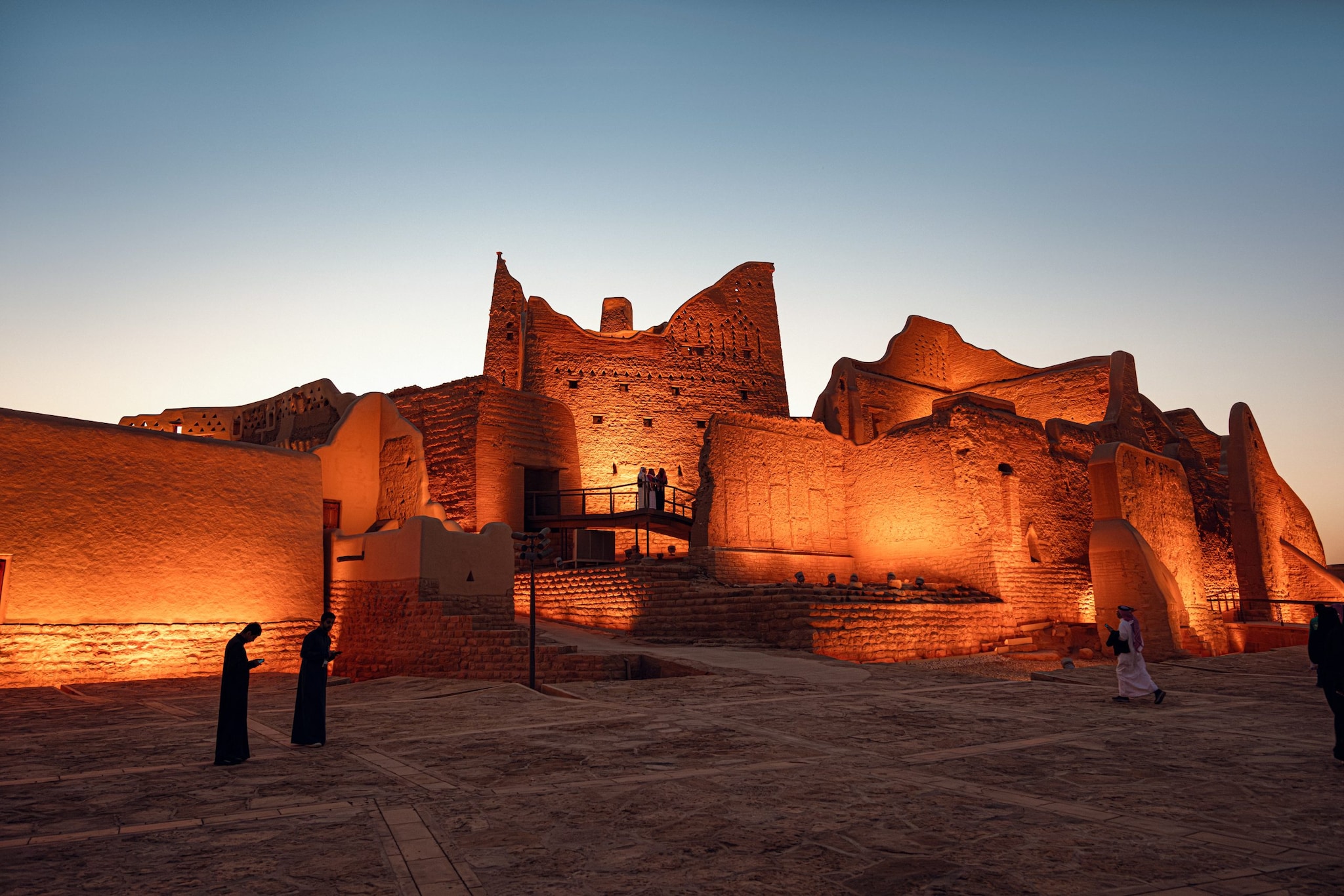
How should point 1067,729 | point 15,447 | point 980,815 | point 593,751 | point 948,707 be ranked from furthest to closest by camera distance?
point 15,447 → point 948,707 → point 1067,729 → point 593,751 → point 980,815

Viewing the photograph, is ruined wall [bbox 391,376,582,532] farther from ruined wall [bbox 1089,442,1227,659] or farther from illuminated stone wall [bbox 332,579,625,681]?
ruined wall [bbox 1089,442,1227,659]

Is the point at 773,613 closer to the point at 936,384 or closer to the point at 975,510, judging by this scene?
the point at 975,510

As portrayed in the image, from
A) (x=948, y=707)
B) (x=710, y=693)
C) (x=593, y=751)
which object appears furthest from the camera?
(x=710, y=693)

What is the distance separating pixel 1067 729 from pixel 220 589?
12.0 meters

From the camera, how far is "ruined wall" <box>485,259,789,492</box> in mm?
28625

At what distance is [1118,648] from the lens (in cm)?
904

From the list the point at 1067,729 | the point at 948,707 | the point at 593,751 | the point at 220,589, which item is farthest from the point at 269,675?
the point at 1067,729

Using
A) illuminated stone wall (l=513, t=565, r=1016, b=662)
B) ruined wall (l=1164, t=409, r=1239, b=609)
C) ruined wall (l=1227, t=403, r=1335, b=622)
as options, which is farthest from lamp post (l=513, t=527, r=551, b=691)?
ruined wall (l=1227, t=403, r=1335, b=622)

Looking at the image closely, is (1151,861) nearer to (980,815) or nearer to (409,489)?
(980,815)

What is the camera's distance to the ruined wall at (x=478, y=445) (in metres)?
22.3

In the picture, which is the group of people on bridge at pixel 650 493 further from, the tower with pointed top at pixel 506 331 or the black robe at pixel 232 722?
the black robe at pixel 232 722

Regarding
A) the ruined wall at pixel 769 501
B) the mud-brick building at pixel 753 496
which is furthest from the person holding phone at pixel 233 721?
the ruined wall at pixel 769 501

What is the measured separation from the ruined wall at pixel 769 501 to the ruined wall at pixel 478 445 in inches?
195

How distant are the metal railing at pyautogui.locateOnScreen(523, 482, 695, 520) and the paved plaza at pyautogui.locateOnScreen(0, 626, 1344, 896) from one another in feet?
41.7
